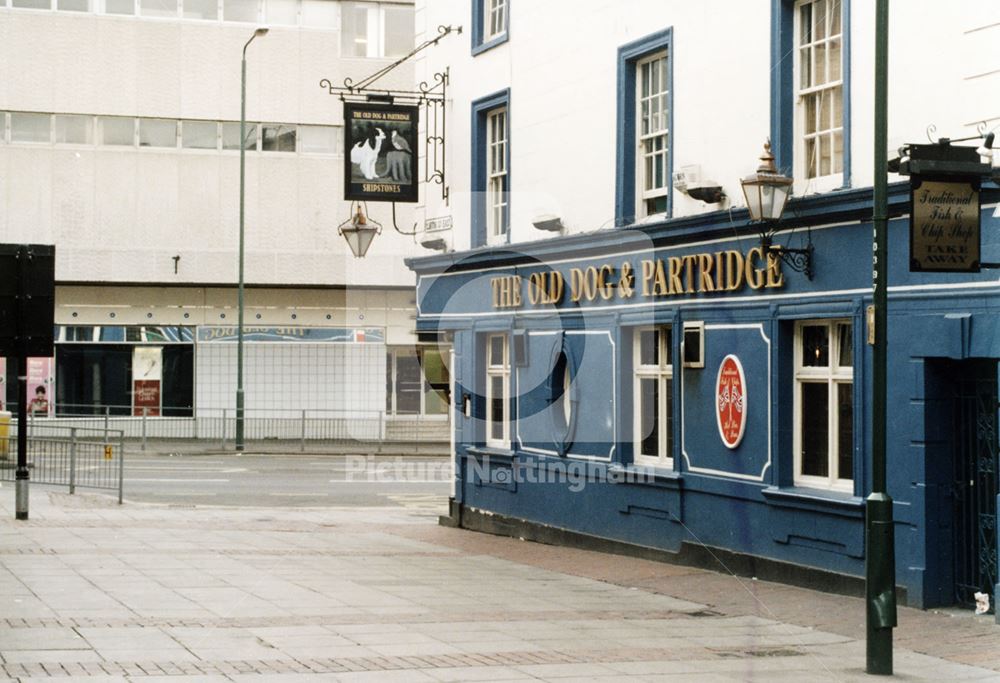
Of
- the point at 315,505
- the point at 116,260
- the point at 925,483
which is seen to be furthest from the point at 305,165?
the point at 925,483

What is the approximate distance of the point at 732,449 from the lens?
621 inches

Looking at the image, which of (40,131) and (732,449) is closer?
(732,449)

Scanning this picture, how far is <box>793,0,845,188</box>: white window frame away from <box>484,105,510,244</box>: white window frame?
6.74m

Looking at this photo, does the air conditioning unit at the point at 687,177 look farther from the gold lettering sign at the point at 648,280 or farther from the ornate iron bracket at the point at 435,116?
the ornate iron bracket at the point at 435,116

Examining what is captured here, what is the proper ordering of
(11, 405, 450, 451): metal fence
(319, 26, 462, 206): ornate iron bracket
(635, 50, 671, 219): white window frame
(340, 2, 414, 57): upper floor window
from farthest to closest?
(340, 2, 414, 57): upper floor window → (11, 405, 450, 451): metal fence → (319, 26, 462, 206): ornate iron bracket → (635, 50, 671, 219): white window frame

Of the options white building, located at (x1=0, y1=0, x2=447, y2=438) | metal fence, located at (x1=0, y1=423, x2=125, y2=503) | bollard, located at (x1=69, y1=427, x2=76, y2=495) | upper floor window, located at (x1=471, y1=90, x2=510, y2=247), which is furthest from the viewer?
white building, located at (x1=0, y1=0, x2=447, y2=438)

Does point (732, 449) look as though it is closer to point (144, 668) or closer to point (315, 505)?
point (144, 668)

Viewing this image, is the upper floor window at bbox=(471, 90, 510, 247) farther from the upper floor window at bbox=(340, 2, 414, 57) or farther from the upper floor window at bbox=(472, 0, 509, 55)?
the upper floor window at bbox=(340, 2, 414, 57)

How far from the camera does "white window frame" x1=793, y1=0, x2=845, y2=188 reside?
1436 cm

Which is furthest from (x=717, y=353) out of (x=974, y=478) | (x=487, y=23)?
(x=487, y=23)

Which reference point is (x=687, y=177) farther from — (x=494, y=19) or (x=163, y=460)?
(x=163, y=460)

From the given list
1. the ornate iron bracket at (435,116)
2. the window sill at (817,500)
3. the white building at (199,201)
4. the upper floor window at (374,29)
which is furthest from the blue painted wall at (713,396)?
the upper floor window at (374,29)

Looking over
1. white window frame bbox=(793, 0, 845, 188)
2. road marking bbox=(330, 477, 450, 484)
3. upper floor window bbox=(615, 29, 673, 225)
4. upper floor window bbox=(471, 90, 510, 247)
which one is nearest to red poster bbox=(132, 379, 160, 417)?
road marking bbox=(330, 477, 450, 484)

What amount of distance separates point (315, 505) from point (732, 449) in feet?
38.8
